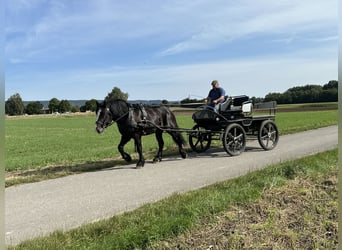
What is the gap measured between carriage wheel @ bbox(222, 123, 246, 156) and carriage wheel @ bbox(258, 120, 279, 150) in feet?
2.79

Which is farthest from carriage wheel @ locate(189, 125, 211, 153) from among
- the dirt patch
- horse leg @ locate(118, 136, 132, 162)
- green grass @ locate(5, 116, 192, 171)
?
A: the dirt patch

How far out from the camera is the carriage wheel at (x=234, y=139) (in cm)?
1147

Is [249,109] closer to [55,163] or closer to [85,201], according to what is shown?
[55,163]

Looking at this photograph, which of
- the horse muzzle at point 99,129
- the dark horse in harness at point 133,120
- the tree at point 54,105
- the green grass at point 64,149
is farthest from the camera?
the tree at point 54,105

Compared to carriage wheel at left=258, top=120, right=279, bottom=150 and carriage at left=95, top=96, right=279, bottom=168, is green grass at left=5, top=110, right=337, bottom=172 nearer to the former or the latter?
carriage at left=95, top=96, right=279, bottom=168

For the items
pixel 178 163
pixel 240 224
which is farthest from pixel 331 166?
pixel 178 163

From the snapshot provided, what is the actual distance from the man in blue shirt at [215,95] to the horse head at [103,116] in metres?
3.66

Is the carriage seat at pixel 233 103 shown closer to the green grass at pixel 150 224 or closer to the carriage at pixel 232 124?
the carriage at pixel 232 124

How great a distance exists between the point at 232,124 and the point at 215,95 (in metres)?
1.17

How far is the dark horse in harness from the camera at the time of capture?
384 inches

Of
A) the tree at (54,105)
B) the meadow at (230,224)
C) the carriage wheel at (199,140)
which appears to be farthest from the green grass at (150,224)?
the tree at (54,105)

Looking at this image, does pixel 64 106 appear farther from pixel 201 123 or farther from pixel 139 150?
pixel 139 150

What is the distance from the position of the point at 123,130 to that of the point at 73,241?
5.89m

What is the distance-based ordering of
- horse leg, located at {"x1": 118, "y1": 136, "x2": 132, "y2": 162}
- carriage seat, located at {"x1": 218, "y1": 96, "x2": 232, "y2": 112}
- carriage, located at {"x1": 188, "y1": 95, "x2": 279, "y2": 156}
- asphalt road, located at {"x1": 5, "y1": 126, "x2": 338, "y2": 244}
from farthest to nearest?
carriage seat, located at {"x1": 218, "y1": 96, "x2": 232, "y2": 112} < carriage, located at {"x1": 188, "y1": 95, "x2": 279, "y2": 156} < horse leg, located at {"x1": 118, "y1": 136, "x2": 132, "y2": 162} < asphalt road, located at {"x1": 5, "y1": 126, "x2": 338, "y2": 244}
